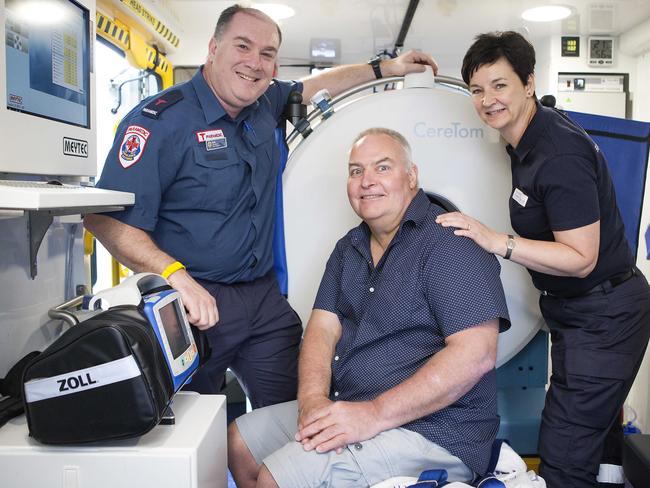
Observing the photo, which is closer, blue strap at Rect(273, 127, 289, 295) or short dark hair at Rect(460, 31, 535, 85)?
short dark hair at Rect(460, 31, 535, 85)

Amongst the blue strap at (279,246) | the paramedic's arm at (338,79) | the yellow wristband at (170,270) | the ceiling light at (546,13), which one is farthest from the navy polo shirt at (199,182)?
the ceiling light at (546,13)

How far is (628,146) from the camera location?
7.68ft

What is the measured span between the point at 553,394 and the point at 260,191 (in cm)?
121

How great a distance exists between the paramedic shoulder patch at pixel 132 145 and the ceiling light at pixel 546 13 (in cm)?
428

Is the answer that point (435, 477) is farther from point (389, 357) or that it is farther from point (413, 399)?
point (389, 357)

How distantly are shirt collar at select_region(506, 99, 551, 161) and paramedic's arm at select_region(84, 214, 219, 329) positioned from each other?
42.8 inches

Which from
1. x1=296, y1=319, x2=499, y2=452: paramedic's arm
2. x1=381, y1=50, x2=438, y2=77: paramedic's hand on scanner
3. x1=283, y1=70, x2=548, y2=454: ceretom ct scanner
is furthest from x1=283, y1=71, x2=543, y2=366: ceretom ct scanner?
x1=296, y1=319, x2=499, y2=452: paramedic's arm

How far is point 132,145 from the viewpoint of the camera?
1.95 metres

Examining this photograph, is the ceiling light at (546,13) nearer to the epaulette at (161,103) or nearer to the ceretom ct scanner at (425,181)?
the ceretom ct scanner at (425,181)

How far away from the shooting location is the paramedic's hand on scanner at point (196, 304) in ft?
5.47

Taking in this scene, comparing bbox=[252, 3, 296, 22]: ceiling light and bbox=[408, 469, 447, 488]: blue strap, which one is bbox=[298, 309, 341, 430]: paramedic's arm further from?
bbox=[252, 3, 296, 22]: ceiling light

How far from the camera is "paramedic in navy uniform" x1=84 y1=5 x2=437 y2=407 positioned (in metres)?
1.94

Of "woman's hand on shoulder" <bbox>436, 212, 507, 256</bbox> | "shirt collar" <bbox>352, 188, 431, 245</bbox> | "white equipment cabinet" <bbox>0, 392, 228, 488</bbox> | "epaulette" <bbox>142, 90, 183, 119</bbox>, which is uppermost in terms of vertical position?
"epaulette" <bbox>142, 90, 183, 119</bbox>

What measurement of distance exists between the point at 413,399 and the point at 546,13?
15.9 feet
